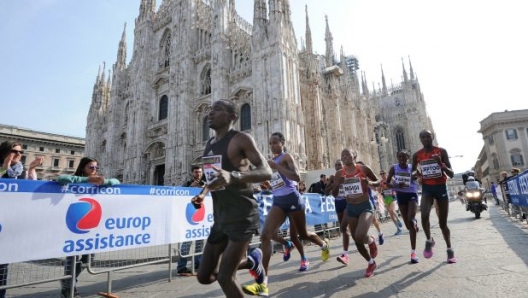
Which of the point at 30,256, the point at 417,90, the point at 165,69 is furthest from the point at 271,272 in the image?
the point at 417,90

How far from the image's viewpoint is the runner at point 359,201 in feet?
12.7

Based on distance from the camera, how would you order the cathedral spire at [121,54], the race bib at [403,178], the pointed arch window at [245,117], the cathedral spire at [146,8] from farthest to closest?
the cathedral spire at [121,54] < the cathedral spire at [146,8] < the pointed arch window at [245,117] < the race bib at [403,178]

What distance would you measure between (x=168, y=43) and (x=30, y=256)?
30.1 meters

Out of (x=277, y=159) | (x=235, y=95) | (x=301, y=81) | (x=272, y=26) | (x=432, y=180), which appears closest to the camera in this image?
(x=277, y=159)

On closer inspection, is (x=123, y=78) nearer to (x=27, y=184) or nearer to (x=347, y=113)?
(x=347, y=113)

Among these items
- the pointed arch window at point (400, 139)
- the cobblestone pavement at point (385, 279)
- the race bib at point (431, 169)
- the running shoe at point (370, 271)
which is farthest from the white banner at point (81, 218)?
the pointed arch window at point (400, 139)

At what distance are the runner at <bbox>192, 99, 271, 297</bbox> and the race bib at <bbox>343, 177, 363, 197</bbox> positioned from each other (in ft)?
7.82

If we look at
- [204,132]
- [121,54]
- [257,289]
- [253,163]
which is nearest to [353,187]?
[257,289]

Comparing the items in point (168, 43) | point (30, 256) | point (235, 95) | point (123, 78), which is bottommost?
point (30, 256)

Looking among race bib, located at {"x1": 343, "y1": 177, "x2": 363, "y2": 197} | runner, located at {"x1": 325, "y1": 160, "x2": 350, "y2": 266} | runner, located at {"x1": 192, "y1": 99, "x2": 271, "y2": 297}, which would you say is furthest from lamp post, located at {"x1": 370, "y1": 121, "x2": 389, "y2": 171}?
runner, located at {"x1": 192, "y1": 99, "x2": 271, "y2": 297}

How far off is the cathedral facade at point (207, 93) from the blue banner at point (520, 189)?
10.7 m

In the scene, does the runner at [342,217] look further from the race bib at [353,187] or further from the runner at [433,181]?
the runner at [433,181]

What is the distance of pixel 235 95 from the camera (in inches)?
883

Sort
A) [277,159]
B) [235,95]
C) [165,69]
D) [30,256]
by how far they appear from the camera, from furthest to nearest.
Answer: [165,69] < [235,95] < [277,159] < [30,256]
